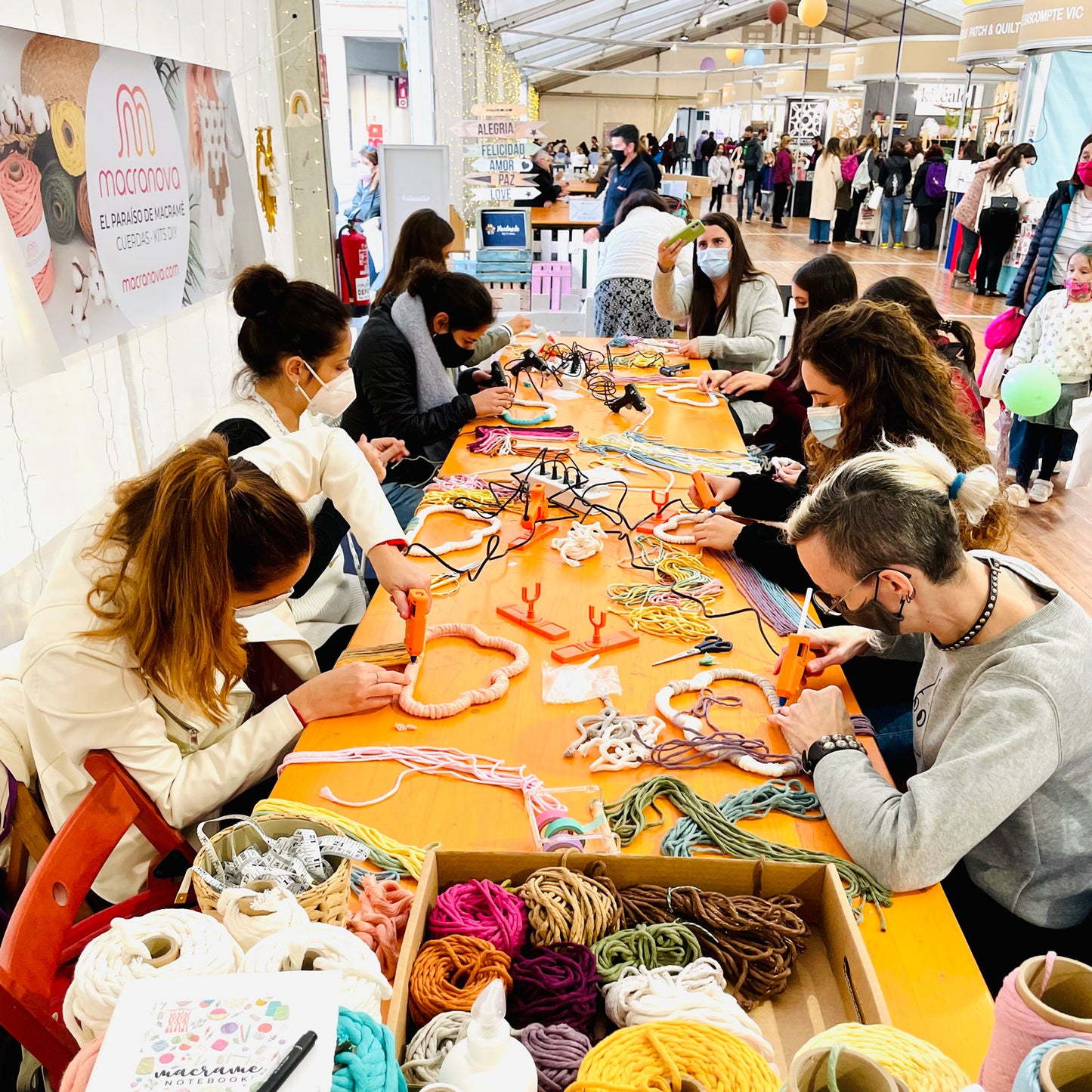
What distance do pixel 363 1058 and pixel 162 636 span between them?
0.77 meters

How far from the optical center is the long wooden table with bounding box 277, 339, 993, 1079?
1096 mm

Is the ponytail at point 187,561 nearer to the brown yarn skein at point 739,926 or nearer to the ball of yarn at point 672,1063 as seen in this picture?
the brown yarn skein at point 739,926

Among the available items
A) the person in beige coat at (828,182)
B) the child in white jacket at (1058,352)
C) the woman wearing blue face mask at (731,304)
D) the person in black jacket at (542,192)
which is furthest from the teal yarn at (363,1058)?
the person in beige coat at (828,182)

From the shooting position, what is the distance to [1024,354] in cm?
466

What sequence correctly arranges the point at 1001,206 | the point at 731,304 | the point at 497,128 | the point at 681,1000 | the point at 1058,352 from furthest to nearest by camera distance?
the point at 1001,206, the point at 497,128, the point at 1058,352, the point at 731,304, the point at 681,1000

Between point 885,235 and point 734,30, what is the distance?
16068 mm

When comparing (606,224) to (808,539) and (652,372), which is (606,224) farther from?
(808,539)

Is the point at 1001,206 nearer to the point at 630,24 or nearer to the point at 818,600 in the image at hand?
the point at 818,600

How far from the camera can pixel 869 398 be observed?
213 cm

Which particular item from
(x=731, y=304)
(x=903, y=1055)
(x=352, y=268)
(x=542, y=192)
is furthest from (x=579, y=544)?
(x=542, y=192)

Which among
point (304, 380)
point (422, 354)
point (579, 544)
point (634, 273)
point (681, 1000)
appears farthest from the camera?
point (634, 273)

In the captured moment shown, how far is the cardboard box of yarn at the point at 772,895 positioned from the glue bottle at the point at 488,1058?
0.16 m

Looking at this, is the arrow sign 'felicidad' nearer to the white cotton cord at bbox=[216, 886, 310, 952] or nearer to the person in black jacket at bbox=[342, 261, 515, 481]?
the person in black jacket at bbox=[342, 261, 515, 481]

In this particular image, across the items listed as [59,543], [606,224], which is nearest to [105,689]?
[59,543]
